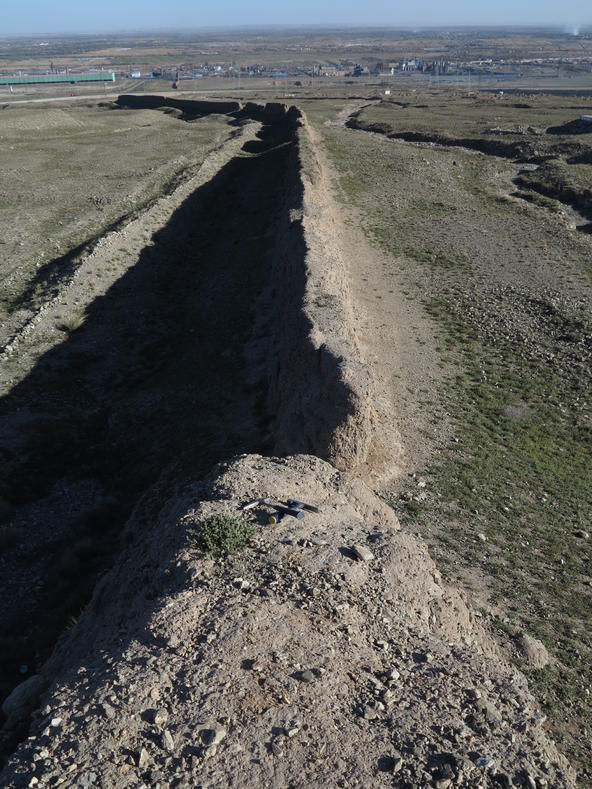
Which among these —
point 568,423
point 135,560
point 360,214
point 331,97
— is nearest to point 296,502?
point 135,560

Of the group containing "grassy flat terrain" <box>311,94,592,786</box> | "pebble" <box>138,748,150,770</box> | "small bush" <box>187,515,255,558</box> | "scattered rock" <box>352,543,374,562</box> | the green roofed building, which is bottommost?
"grassy flat terrain" <box>311,94,592,786</box>

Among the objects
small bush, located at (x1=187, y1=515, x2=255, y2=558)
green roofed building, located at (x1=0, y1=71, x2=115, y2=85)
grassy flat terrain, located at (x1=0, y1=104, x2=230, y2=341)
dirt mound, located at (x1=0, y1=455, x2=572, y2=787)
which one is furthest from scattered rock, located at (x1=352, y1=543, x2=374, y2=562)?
green roofed building, located at (x1=0, y1=71, x2=115, y2=85)

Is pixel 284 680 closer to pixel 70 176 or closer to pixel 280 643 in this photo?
pixel 280 643

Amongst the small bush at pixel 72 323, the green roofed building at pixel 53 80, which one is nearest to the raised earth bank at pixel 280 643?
the small bush at pixel 72 323

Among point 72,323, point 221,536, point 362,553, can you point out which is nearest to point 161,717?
point 221,536

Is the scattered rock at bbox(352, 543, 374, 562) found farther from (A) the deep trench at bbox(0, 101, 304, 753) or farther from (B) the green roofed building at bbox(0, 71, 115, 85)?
(B) the green roofed building at bbox(0, 71, 115, 85)

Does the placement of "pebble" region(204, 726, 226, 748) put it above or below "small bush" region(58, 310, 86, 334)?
above

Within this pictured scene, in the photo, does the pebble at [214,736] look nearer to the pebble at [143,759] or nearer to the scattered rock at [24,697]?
the pebble at [143,759]
